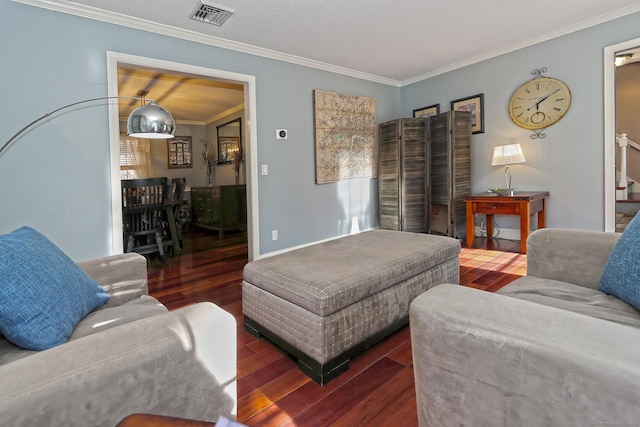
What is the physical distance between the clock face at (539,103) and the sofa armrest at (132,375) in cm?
428

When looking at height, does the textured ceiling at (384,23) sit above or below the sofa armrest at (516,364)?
above

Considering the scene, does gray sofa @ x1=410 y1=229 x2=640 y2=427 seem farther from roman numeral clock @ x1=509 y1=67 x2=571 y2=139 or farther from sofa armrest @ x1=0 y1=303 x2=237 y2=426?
roman numeral clock @ x1=509 y1=67 x2=571 y2=139

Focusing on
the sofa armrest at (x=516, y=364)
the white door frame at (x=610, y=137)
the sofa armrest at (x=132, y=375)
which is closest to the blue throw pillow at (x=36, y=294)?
the sofa armrest at (x=132, y=375)

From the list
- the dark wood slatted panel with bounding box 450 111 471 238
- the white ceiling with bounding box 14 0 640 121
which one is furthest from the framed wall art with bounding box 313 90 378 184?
the dark wood slatted panel with bounding box 450 111 471 238

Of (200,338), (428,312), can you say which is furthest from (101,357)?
(428,312)

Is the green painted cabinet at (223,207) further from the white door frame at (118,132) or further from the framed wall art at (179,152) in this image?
the white door frame at (118,132)

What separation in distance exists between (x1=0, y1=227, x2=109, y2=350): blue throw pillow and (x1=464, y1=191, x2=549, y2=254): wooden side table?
380 cm

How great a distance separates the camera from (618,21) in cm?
325

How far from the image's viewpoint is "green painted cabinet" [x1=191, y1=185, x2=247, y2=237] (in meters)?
5.60

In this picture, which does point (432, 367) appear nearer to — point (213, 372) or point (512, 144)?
point (213, 372)

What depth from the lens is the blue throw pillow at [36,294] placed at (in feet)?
3.09

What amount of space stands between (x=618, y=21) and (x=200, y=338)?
459 centimetres

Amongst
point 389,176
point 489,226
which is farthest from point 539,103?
point 389,176

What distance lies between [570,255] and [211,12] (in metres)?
3.14
